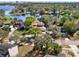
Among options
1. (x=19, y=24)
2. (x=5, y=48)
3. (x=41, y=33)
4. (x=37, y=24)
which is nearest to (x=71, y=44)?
(x=41, y=33)

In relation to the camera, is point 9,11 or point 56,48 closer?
point 56,48

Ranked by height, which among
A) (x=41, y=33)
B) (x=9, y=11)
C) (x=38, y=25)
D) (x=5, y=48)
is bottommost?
(x=5, y=48)

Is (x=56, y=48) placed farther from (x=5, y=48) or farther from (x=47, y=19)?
(x=5, y=48)

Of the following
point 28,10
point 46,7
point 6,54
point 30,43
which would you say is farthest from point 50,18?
point 6,54

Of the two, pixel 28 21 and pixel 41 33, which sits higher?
pixel 28 21

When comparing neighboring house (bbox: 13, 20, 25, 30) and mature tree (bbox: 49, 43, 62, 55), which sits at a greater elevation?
neighboring house (bbox: 13, 20, 25, 30)

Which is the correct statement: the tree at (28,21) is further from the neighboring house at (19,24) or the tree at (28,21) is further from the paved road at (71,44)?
the paved road at (71,44)

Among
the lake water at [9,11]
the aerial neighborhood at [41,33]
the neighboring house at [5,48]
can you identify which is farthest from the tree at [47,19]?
the neighboring house at [5,48]

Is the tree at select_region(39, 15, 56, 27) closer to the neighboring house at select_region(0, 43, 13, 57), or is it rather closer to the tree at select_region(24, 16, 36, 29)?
the tree at select_region(24, 16, 36, 29)

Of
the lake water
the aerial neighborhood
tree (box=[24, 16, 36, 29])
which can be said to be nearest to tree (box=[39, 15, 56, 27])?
the aerial neighborhood
